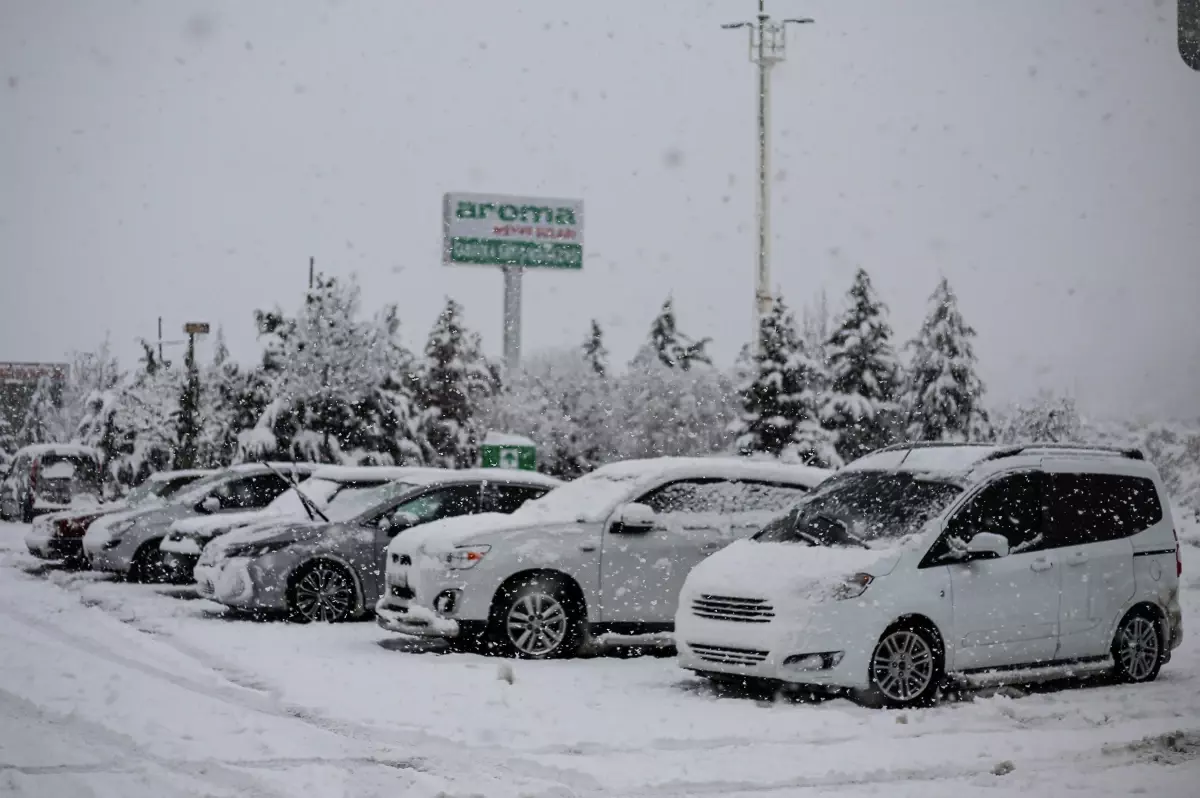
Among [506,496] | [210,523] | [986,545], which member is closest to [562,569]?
[506,496]

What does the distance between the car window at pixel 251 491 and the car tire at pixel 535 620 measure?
7556 millimetres

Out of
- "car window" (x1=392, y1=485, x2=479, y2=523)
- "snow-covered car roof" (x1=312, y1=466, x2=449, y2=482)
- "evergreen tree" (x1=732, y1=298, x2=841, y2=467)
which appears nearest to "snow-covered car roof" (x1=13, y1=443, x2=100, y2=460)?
"snow-covered car roof" (x1=312, y1=466, x2=449, y2=482)

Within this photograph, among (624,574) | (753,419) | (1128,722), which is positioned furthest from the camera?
(753,419)

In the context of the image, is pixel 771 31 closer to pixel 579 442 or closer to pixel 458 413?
pixel 579 442

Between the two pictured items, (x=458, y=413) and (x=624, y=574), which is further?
(x=458, y=413)

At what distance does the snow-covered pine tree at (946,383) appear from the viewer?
61.2 m

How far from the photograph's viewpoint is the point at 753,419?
53.7m

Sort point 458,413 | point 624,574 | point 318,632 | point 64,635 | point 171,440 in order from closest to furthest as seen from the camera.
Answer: point 624,574 → point 64,635 → point 318,632 → point 171,440 → point 458,413

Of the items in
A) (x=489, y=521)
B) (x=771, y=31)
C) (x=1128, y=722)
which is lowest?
(x=1128, y=722)

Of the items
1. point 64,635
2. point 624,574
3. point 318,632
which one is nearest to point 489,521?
point 624,574

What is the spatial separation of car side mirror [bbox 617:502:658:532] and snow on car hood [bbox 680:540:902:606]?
1.66 meters

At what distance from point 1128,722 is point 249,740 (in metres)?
5.41

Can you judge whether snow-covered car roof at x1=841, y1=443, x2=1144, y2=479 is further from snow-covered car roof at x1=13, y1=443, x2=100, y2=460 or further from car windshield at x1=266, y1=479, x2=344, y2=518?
snow-covered car roof at x1=13, y1=443, x2=100, y2=460

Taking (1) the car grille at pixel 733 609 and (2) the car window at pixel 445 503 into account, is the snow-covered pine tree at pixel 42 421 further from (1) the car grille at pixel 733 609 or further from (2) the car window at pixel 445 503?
(1) the car grille at pixel 733 609
